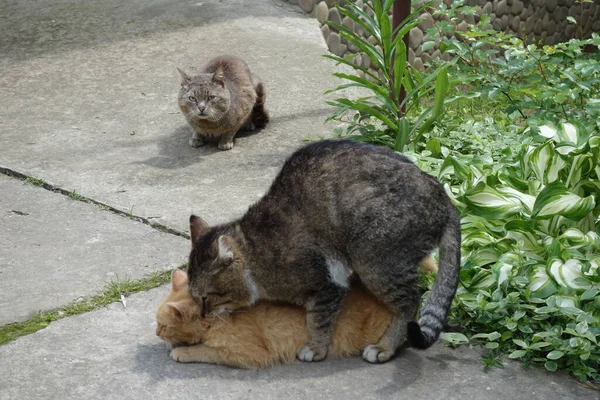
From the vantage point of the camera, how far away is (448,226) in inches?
165

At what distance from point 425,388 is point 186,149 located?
407 centimetres

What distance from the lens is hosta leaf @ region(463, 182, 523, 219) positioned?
185 inches

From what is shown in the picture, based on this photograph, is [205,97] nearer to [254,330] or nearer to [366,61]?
[254,330]

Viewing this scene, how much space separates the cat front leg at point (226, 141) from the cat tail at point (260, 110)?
0.41 meters

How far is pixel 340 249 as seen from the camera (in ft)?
13.8

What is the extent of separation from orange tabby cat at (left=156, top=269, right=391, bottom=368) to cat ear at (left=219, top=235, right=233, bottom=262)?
0.29 metres

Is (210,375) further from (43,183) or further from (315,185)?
(43,183)

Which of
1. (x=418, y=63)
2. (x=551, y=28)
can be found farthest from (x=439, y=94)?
(x=551, y=28)

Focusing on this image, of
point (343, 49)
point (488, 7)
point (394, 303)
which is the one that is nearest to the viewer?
point (394, 303)

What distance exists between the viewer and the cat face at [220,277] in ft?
13.6

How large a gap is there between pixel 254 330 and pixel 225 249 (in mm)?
444

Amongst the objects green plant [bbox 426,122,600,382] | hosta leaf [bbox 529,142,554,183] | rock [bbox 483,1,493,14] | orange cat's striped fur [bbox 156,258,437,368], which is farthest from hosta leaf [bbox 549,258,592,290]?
rock [bbox 483,1,493,14]

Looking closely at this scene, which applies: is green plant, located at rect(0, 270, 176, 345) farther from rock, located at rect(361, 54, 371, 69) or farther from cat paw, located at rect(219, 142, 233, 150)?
rock, located at rect(361, 54, 371, 69)

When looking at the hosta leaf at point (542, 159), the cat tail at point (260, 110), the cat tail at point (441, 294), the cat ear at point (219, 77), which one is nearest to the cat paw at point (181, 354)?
the cat tail at point (441, 294)
